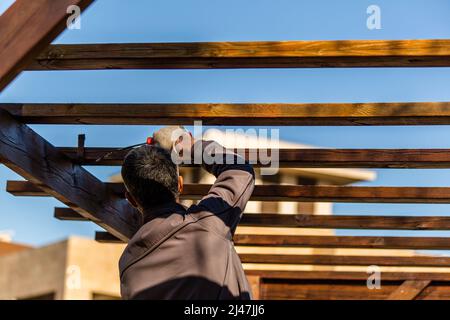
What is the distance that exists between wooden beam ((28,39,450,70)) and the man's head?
3.00 feet

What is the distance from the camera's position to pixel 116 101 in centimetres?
492

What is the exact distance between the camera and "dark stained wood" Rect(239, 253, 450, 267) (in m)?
8.02

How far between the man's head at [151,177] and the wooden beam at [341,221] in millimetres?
3440

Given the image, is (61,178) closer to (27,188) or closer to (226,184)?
(27,188)

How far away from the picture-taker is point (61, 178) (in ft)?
18.2

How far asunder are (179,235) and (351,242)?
4606 millimetres

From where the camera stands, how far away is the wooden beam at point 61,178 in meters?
4.93

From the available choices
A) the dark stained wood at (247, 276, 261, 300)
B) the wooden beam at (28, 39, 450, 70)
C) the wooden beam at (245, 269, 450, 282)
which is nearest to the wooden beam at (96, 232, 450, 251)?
the wooden beam at (245, 269, 450, 282)

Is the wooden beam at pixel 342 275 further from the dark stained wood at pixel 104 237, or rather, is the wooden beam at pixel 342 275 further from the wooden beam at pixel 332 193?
the wooden beam at pixel 332 193

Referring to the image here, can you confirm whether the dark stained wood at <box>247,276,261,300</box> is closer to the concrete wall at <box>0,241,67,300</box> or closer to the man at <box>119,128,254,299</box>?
the man at <box>119,128,254,299</box>

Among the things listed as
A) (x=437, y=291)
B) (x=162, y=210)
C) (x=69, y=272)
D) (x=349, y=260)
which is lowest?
(x=162, y=210)

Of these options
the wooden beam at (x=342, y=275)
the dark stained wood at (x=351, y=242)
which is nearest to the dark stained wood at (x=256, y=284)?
the wooden beam at (x=342, y=275)

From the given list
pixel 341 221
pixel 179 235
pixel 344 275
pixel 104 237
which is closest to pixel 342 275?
pixel 344 275

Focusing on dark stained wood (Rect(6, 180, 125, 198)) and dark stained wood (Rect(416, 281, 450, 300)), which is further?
dark stained wood (Rect(416, 281, 450, 300))
